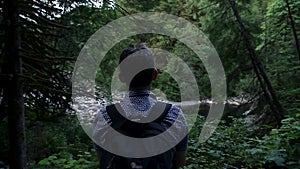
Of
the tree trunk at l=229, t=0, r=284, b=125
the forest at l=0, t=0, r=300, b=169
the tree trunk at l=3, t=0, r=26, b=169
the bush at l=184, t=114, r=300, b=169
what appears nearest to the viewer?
the tree trunk at l=3, t=0, r=26, b=169

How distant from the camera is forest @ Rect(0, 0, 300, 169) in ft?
8.92

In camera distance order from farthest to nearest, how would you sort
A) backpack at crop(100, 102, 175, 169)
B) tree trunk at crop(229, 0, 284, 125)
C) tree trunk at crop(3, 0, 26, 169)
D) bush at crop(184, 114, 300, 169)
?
tree trunk at crop(229, 0, 284, 125), bush at crop(184, 114, 300, 169), tree trunk at crop(3, 0, 26, 169), backpack at crop(100, 102, 175, 169)

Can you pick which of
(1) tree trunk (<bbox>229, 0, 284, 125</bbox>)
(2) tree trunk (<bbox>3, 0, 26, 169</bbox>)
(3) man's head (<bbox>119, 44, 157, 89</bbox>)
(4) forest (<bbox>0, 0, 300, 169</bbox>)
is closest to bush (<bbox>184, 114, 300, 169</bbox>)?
(4) forest (<bbox>0, 0, 300, 169</bbox>)

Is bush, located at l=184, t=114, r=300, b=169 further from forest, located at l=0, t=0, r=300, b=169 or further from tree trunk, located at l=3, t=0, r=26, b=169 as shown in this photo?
tree trunk, located at l=3, t=0, r=26, b=169

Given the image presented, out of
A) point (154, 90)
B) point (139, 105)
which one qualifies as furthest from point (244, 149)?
point (154, 90)

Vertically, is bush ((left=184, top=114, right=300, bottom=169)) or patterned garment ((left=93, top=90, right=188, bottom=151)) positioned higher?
patterned garment ((left=93, top=90, right=188, bottom=151))

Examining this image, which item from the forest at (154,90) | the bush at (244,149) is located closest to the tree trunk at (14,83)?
the forest at (154,90)

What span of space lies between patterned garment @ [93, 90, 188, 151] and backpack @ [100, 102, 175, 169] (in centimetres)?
3

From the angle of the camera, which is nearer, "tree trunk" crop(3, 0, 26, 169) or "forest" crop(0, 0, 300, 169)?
"tree trunk" crop(3, 0, 26, 169)

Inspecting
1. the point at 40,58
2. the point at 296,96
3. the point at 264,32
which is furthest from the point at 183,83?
the point at 40,58

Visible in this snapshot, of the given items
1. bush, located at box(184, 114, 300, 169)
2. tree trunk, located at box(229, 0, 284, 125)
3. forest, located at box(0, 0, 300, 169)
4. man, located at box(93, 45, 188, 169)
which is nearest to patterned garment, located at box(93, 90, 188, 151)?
man, located at box(93, 45, 188, 169)

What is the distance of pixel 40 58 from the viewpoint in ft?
9.01

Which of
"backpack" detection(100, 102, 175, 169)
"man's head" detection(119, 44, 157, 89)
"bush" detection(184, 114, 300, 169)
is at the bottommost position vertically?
"bush" detection(184, 114, 300, 169)

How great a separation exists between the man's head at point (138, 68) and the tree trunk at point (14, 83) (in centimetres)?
→ 104
